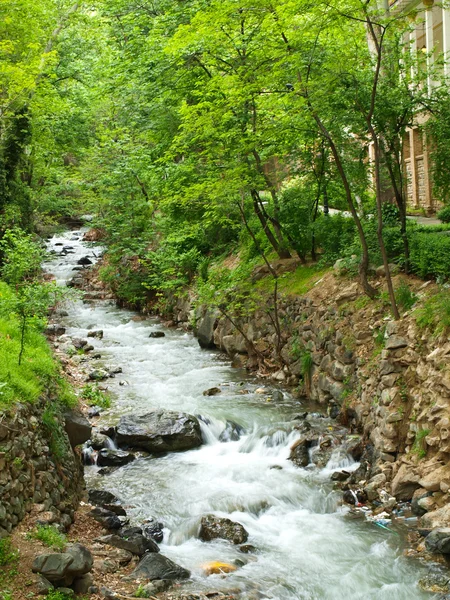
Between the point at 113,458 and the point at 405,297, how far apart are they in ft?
19.3

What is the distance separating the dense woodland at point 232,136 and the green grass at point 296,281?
398 millimetres

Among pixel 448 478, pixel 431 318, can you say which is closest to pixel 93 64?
pixel 431 318

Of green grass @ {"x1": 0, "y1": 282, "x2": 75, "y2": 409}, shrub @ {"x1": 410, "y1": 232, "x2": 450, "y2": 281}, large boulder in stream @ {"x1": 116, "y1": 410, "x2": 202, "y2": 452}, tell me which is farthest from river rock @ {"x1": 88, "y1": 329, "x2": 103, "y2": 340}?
shrub @ {"x1": 410, "y1": 232, "x2": 450, "y2": 281}

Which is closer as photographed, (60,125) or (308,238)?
(308,238)

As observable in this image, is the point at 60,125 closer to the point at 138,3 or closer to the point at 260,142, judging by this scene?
the point at 138,3

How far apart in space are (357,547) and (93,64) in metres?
28.2

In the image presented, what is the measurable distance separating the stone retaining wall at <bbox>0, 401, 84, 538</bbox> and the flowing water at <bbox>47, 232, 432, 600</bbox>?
119 centimetres

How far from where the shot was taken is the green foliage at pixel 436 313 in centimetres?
954

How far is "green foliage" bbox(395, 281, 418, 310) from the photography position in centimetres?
1105

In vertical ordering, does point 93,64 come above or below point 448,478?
above

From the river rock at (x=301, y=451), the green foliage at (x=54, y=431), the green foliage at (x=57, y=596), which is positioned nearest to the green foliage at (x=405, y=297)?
the river rock at (x=301, y=451)

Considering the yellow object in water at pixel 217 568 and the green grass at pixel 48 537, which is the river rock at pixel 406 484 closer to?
the yellow object in water at pixel 217 568

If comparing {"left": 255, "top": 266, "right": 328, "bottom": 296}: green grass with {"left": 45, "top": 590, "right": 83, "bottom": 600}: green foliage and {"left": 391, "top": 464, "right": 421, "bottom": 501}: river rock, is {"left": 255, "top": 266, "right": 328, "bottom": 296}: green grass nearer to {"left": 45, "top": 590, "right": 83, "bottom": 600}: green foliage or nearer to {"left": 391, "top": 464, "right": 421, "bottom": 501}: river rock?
{"left": 391, "top": 464, "right": 421, "bottom": 501}: river rock

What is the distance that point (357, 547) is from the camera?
7.92 meters
